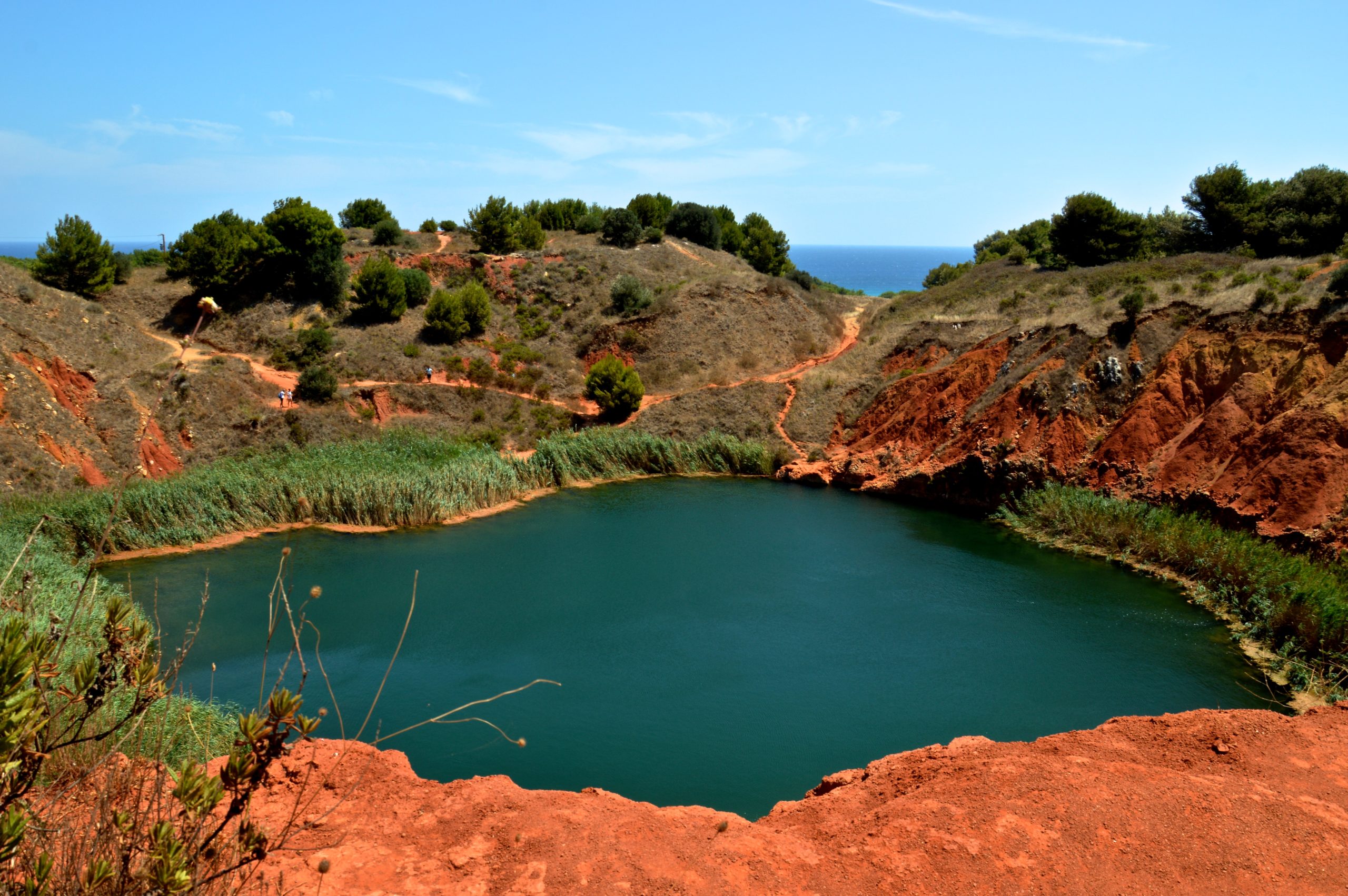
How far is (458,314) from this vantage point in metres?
36.2

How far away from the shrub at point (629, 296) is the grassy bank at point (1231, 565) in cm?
2106

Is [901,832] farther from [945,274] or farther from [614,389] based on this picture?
[945,274]

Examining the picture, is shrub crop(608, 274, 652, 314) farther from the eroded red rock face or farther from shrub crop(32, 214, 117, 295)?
shrub crop(32, 214, 117, 295)

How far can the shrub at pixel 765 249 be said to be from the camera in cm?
5409

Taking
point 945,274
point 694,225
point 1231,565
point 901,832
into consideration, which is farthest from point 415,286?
point 945,274

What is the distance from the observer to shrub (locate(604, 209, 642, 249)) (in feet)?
155

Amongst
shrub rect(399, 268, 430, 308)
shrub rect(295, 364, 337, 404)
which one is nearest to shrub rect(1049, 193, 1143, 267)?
shrub rect(399, 268, 430, 308)

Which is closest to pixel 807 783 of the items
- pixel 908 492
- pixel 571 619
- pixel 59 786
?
pixel 571 619

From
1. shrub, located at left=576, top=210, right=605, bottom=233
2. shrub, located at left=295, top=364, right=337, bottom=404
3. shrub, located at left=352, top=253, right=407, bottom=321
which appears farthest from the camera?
shrub, located at left=576, top=210, right=605, bottom=233

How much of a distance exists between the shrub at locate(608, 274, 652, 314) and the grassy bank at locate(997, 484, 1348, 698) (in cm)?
2106

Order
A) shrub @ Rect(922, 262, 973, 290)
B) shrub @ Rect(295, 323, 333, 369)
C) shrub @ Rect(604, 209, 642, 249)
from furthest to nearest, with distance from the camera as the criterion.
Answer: shrub @ Rect(922, 262, 973, 290) < shrub @ Rect(604, 209, 642, 249) < shrub @ Rect(295, 323, 333, 369)

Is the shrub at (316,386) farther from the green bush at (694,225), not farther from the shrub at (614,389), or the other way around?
the green bush at (694,225)

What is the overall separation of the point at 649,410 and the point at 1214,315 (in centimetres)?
1834

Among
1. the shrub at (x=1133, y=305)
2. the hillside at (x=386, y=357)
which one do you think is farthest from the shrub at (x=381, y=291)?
the shrub at (x=1133, y=305)
